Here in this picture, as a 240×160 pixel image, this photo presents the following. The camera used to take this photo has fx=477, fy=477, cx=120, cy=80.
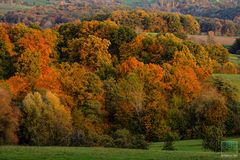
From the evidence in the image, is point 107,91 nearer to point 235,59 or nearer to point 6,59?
point 6,59

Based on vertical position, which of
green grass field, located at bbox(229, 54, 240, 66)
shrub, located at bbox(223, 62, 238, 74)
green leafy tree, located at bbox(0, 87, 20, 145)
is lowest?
green grass field, located at bbox(229, 54, 240, 66)

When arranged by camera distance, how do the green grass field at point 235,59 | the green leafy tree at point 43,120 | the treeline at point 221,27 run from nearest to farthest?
1. the green leafy tree at point 43,120
2. the green grass field at point 235,59
3. the treeline at point 221,27

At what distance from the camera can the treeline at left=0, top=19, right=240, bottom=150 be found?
170 ft

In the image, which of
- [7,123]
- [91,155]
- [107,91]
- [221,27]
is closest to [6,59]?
[107,91]

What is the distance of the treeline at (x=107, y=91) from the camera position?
51.7m

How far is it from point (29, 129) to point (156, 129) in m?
16.2

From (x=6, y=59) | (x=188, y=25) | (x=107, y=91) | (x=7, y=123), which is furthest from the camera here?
(x=188, y=25)

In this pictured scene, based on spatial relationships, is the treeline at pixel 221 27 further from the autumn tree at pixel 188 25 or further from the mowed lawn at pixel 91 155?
the mowed lawn at pixel 91 155

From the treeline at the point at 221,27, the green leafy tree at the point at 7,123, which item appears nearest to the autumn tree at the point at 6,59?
the green leafy tree at the point at 7,123

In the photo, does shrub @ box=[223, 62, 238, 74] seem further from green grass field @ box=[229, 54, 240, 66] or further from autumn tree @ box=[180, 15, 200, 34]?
autumn tree @ box=[180, 15, 200, 34]

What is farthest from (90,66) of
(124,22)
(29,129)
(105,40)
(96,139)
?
(124,22)

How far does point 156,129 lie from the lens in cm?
5903

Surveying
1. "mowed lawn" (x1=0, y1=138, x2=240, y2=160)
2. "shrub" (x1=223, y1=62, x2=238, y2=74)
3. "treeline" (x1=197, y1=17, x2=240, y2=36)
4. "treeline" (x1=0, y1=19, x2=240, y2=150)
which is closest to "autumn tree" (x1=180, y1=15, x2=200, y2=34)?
"treeline" (x1=197, y1=17, x2=240, y2=36)

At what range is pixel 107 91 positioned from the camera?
66438mm
